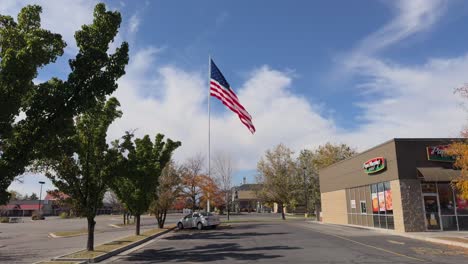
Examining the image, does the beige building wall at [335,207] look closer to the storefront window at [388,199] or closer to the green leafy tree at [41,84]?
the storefront window at [388,199]

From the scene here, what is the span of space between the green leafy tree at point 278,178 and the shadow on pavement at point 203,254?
101ft

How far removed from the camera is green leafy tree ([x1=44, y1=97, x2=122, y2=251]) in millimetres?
17250

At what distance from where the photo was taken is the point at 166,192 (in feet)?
112

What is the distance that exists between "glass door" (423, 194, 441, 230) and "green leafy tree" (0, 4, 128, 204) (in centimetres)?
2011

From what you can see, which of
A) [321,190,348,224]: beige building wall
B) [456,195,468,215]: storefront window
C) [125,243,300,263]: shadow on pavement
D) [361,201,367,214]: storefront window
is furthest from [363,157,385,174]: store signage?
[125,243,300,263]: shadow on pavement

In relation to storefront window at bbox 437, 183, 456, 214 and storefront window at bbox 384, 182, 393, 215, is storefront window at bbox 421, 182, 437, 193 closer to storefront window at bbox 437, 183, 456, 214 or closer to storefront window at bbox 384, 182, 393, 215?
storefront window at bbox 437, 183, 456, 214

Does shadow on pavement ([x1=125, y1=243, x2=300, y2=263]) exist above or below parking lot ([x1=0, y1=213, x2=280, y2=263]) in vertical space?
above

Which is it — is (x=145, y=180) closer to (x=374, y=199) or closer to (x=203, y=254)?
(x=203, y=254)

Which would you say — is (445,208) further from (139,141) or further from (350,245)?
(139,141)

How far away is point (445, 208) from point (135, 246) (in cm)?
1859

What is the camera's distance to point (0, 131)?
11008 mm

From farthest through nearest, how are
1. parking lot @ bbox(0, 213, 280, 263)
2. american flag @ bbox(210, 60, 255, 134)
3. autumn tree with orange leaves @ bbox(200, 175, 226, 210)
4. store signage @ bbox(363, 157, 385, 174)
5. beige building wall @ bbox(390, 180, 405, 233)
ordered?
autumn tree with orange leaves @ bbox(200, 175, 226, 210), american flag @ bbox(210, 60, 255, 134), store signage @ bbox(363, 157, 385, 174), beige building wall @ bbox(390, 180, 405, 233), parking lot @ bbox(0, 213, 280, 263)

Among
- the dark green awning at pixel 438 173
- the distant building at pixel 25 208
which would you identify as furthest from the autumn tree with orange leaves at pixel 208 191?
the distant building at pixel 25 208

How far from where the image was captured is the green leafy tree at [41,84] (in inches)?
438
